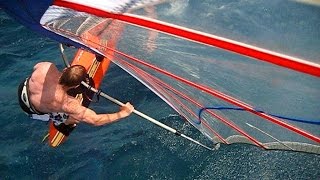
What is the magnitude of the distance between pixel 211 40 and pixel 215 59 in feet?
1.28

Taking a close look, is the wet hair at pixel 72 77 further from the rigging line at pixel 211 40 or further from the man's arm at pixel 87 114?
the rigging line at pixel 211 40

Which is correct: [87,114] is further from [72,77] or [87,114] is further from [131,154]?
[131,154]

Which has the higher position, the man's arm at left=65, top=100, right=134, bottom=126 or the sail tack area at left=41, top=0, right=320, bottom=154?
the sail tack area at left=41, top=0, right=320, bottom=154

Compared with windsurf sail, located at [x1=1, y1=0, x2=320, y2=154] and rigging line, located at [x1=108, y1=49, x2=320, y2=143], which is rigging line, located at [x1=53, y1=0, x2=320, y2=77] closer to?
windsurf sail, located at [x1=1, y1=0, x2=320, y2=154]

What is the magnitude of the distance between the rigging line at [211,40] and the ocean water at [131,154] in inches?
106

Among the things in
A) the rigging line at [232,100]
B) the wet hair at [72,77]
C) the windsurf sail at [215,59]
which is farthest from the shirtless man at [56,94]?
the rigging line at [232,100]

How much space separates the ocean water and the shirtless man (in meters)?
1.21

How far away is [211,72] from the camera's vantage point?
3.16 metres

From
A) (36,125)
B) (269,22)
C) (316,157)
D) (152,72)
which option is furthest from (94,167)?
(269,22)

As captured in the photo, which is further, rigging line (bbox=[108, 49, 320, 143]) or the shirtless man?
the shirtless man

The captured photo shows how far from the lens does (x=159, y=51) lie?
329 cm

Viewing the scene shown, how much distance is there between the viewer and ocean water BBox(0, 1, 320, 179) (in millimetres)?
4809

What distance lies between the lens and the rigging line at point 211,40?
2.20 meters

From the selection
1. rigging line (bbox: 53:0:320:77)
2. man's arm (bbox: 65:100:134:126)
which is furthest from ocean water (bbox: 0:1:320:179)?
rigging line (bbox: 53:0:320:77)
